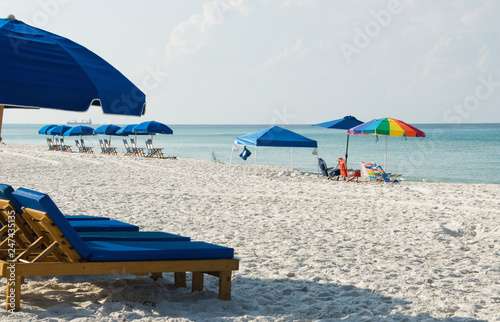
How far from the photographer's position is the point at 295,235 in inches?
240

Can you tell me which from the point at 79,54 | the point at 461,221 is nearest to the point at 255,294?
the point at 79,54

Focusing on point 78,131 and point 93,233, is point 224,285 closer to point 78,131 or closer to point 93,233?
point 93,233

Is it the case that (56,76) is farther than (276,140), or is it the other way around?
(276,140)

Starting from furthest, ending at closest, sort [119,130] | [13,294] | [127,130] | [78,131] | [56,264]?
[78,131] < [119,130] < [127,130] < [13,294] < [56,264]

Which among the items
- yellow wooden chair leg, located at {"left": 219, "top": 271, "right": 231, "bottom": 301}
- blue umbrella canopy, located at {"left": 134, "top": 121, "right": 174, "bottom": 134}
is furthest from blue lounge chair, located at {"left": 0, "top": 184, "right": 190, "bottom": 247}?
blue umbrella canopy, located at {"left": 134, "top": 121, "right": 174, "bottom": 134}

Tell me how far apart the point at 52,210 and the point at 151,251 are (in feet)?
2.12

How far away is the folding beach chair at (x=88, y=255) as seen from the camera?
2.90 meters

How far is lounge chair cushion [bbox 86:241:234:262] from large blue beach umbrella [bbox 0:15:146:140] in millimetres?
841

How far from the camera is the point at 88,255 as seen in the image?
3006 mm

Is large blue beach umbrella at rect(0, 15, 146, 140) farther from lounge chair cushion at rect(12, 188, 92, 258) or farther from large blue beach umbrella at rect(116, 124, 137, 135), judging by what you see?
large blue beach umbrella at rect(116, 124, 137, 135)

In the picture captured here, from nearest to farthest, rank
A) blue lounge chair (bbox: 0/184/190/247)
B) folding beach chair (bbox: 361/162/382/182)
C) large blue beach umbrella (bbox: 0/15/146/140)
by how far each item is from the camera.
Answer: large blue beach umbrella (bbox: 0/15/146/140), blue lounge chair (bbox: 0/184/190/247), folding beach chair (bbox: 361/162/382/182)

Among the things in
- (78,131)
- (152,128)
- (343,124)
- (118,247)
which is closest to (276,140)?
(343,124)

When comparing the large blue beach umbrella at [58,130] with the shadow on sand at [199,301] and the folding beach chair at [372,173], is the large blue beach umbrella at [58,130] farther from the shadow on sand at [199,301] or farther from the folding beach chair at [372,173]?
the shadow on sand at [199,301]

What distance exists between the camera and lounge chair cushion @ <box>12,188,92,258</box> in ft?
9.16
